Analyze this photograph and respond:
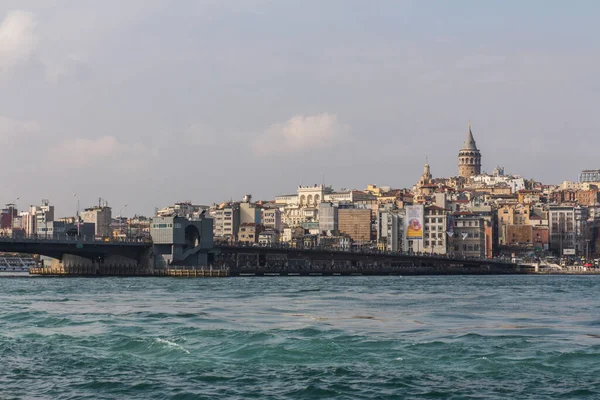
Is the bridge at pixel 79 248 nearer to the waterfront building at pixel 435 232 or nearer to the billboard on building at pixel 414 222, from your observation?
the billboard on building at pixel 414 222

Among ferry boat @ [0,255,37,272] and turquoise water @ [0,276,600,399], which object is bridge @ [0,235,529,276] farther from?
turquoise water @ [0,276,600,399]

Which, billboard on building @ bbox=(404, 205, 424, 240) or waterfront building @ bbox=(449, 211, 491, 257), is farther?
waterfront building @ bbox=(449, 211, 491, 257)

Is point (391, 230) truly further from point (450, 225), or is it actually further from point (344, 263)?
point (344, 263)

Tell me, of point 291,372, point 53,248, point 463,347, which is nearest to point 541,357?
point 463,347

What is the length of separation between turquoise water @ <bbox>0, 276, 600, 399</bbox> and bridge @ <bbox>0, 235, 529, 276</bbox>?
205 feet

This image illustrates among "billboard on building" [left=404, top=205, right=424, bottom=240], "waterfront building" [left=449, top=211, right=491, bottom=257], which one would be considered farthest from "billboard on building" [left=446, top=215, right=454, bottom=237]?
"billboard on building" [left=404, top=205, right=424, bottom=240]

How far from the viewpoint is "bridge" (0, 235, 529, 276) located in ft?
372

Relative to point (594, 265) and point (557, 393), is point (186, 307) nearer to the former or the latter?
point (557, 393)

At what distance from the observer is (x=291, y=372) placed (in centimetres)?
2853

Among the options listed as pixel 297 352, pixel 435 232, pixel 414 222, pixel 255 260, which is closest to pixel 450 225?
pixel 435 232

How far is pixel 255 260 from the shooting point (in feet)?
497

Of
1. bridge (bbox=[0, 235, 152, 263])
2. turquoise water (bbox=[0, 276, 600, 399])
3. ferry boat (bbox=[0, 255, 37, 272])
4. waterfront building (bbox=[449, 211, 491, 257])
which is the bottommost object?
turquoise water (bbox=[0, 276, 600, 399])

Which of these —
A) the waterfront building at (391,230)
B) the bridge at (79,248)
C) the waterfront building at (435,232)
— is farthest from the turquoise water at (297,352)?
the waterfront building at (391,230)

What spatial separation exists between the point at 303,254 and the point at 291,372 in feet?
373
